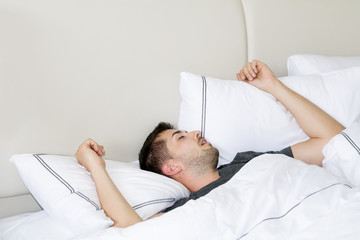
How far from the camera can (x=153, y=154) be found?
147cm

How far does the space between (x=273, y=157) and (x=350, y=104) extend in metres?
0.53

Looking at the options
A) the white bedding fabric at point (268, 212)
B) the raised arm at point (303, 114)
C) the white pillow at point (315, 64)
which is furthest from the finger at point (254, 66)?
the white bedding fabric at point (268, 212)

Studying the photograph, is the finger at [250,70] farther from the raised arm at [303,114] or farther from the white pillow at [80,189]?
the white pillow at [80,189]

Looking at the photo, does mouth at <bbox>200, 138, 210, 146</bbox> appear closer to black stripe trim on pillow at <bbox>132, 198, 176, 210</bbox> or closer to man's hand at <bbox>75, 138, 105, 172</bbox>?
black stripe trim on pillow at <bbox>132, 198, 176, 210</bbox>

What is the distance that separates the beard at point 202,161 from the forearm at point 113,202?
0.34m

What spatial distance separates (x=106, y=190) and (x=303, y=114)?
2.63 ft


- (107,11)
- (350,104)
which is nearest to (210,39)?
(107,11)

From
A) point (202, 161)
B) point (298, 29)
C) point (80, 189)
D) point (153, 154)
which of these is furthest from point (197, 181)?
point (298, 29)

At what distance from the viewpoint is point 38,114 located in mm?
1340

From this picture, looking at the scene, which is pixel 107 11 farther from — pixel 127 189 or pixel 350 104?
pixel 350 104

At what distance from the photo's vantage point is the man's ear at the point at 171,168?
4.75 ft

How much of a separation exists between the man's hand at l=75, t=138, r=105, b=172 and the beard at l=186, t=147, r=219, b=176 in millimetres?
328

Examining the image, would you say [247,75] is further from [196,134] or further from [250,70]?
[196,134]

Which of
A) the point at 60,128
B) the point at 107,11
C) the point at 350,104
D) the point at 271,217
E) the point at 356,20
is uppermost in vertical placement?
the point at 107,11
